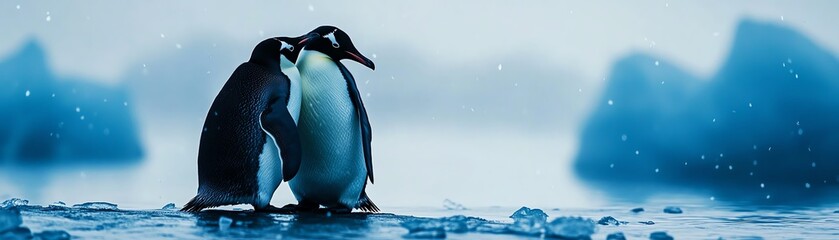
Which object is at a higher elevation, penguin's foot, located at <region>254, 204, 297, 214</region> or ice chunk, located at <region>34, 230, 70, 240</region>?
Result: penguin's foot, located at <region>254, 204, 297, 214</region>

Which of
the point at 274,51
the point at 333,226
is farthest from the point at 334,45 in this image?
the point at 333,226

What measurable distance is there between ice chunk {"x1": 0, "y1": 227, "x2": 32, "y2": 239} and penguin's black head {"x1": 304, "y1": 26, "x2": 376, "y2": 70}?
6.59 feet

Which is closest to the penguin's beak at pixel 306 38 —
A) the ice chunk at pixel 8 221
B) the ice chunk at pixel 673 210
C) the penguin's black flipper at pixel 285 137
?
the penguin's black flipper at pixel 285 137

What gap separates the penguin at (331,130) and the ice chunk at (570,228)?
→ 1.48m

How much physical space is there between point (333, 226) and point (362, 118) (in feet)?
4.02

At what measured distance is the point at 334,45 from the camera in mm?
5172

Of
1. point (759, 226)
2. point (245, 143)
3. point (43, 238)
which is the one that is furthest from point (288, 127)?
point (759, 226)

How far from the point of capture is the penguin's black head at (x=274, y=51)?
16.1ft

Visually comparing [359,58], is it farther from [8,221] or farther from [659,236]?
[8,221]

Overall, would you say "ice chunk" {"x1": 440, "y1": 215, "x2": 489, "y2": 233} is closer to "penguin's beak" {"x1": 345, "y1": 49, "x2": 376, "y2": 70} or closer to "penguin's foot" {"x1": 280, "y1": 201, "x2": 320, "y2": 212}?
"penguin's foot" {"x1": 280, "y1": 201, "x2": 320, "y2": 212}

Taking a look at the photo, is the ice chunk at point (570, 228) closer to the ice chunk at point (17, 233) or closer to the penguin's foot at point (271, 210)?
the penguin's foot at point (271, 210)

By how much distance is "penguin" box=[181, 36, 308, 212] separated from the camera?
451cm

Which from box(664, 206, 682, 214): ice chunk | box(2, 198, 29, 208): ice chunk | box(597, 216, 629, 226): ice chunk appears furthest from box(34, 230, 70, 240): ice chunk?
box(664, 206, 682, 214): ice chunk

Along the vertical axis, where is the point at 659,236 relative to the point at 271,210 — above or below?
below
